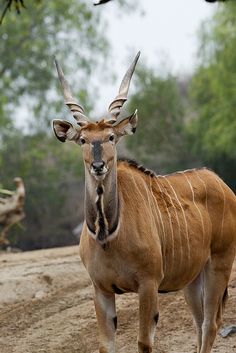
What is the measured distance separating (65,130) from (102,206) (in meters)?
0.52

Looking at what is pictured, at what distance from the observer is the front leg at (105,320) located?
5.08 meters

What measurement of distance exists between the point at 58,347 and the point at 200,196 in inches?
60.0

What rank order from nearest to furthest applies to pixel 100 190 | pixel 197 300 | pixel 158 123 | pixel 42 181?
pixel 100 190
pixel 197 300
pixel 42 181
pixel 158 123

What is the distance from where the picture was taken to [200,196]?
5770 millimetres

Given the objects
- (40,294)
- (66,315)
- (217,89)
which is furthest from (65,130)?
(217,89)

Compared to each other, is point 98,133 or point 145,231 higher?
point 98,133

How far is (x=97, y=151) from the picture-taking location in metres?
4.84

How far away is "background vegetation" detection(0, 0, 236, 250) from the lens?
24.4 meters

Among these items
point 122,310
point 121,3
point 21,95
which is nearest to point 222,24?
point 121,3

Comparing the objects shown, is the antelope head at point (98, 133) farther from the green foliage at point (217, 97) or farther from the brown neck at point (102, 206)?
the green foliage at point (217, 97)

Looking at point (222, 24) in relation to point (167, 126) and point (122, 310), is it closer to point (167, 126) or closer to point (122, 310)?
point (167, 126)

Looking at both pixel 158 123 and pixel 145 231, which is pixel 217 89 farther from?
pixel 145 231

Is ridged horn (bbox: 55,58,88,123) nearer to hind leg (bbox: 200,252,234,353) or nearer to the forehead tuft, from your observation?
the forehead tuft

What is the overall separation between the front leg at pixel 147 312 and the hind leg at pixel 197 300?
0.79 meters
